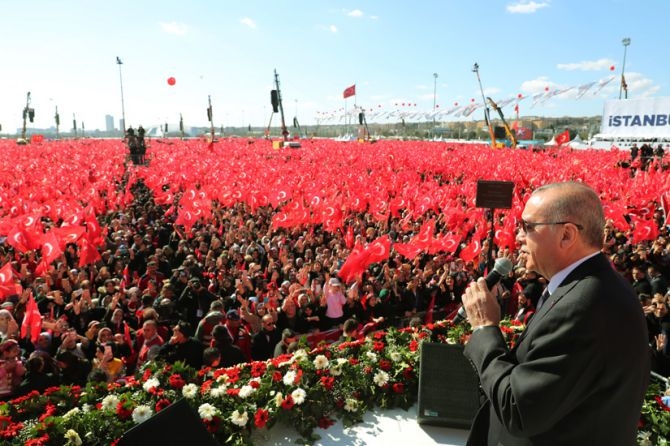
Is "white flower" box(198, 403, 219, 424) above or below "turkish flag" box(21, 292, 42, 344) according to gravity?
above

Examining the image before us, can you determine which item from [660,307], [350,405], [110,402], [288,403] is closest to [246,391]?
[288,403]

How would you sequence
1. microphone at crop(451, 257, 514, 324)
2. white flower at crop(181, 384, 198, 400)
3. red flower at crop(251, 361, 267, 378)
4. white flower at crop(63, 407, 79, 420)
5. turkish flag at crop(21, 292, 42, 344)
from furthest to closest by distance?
turkish flag at crop(21, 292, 42, 344)
red flower at crop(251, 361, 267, 378)
white flower at crop(181, 384, 198, 400)
white flower at crop(63, 407, 79, 420)
microphone at crop(451, 257, 514, 324)

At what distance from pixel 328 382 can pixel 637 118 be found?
134 ft

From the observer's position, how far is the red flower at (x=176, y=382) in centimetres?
408

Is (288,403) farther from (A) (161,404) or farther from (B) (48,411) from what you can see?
(B) (48,411)

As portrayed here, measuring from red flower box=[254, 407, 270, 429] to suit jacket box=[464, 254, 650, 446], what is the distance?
241cm

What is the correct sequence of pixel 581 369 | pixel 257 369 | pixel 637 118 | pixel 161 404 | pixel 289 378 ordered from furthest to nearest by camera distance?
Answer: pixel 637 118, pixel 257 369, pixel 289 378, pixel 161 404, pixel 581 369

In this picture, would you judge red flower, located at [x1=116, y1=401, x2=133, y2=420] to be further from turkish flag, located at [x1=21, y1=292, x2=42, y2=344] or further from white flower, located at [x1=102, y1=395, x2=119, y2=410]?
turkish flag, located at [x1=21, y1=292, x2=42, y2=344]

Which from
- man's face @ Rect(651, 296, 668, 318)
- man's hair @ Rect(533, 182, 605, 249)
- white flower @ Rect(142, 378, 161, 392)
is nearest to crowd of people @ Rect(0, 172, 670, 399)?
man's face @ Rect(651, 296, 668, 318)

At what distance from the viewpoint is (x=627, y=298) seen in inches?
67.0

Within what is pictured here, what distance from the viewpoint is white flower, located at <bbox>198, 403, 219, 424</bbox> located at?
12.2 ft

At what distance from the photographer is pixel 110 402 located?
3789mm

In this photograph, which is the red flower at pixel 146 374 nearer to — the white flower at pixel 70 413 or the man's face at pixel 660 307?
the white flower at pixel 70 413

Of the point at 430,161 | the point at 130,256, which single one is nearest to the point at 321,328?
the point at 130,256
